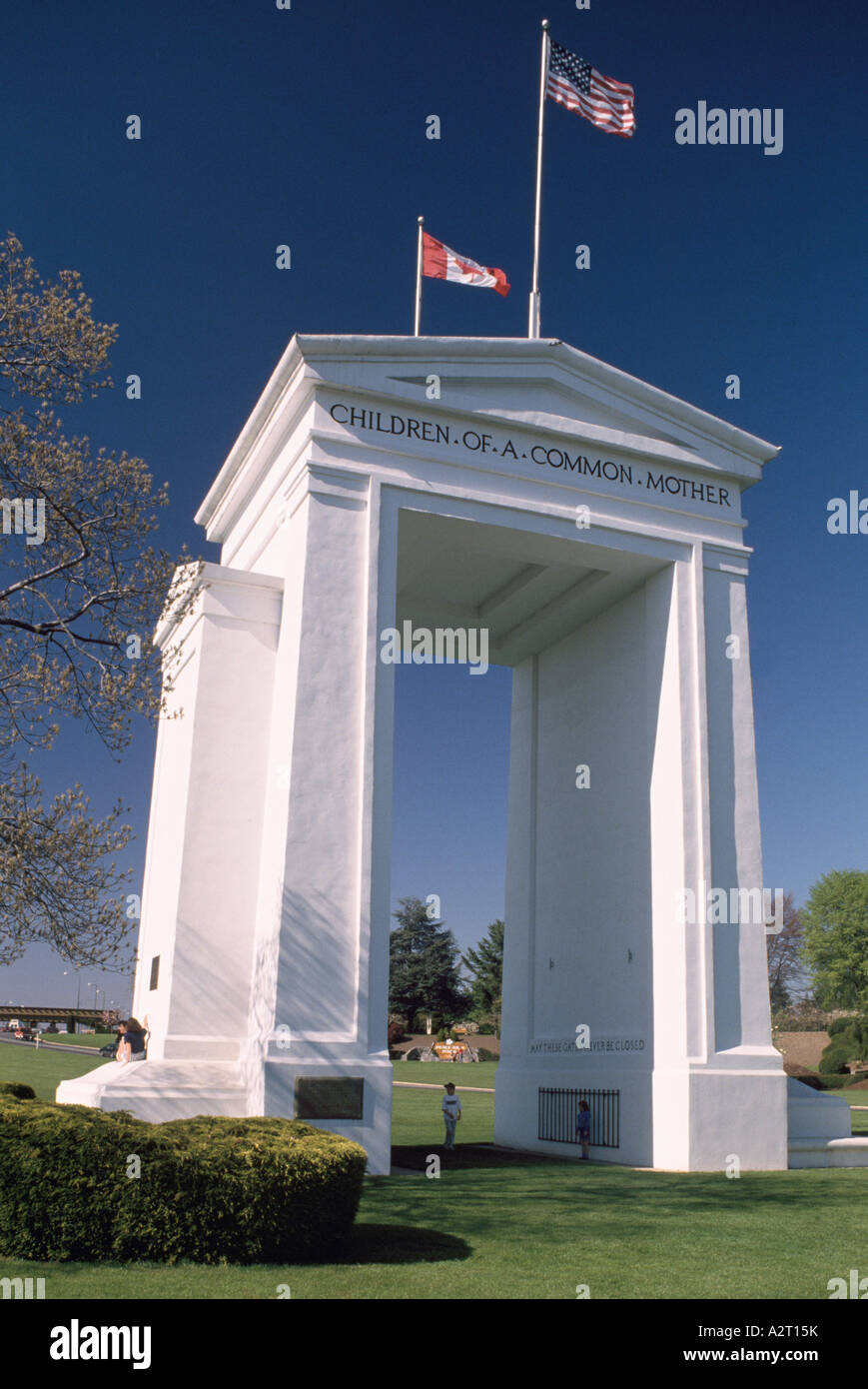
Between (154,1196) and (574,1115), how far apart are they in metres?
13.1

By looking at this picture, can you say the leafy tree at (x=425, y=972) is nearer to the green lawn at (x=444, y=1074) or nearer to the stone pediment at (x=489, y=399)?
the green lawn at (x=444, y=1074)

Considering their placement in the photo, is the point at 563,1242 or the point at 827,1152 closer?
the point at 563,1242

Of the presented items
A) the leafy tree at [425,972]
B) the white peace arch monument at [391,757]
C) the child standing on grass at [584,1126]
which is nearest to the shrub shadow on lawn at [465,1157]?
the child standing on grass at [584,1126]

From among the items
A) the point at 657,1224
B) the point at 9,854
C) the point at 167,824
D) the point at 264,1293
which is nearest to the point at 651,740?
the point at 167,824

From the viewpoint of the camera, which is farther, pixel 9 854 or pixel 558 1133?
pixel 558 1133

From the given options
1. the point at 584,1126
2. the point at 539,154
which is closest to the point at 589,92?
the point at 539,154

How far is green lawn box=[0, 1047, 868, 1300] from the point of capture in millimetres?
8297

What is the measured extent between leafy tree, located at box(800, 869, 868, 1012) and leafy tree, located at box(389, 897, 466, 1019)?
→ 24.6 metres

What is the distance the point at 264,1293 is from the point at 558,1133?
45.8 ft

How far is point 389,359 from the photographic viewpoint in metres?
17.8

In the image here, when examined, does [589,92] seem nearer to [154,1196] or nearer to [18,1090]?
[18,1090]

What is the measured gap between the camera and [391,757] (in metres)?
16.7
